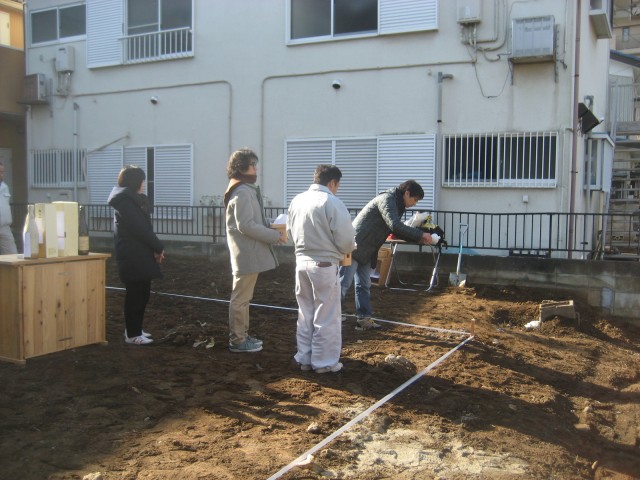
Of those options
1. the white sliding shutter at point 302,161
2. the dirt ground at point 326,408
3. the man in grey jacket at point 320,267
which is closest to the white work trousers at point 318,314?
the man in grey jacket at point 320,267

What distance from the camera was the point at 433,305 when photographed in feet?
28.7

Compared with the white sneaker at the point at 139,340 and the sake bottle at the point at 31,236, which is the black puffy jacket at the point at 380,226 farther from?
the sake bottle at the point at 31,236

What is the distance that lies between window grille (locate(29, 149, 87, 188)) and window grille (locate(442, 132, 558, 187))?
921 centimetres

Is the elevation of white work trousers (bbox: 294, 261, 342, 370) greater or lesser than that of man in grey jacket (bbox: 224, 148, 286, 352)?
lesser

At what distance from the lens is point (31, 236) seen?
523cm

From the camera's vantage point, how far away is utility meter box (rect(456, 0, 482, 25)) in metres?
10.8

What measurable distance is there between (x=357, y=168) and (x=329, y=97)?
1.54 m

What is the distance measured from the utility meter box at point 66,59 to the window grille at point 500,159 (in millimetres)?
9681

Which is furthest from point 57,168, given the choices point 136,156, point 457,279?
point 457,279

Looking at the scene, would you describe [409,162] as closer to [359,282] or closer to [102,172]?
[359,282]

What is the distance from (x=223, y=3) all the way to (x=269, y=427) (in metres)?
11.4

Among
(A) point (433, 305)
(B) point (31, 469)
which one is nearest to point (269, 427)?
(B) point (31, 469)

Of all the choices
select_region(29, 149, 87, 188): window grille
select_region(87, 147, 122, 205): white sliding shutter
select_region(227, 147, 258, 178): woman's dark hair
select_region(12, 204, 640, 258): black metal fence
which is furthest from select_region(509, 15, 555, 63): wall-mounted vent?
select_region(29, 149, 87, 188): window grille

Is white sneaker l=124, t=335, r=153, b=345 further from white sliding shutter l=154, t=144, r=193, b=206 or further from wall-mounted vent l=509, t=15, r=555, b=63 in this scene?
white sliding shutter l=154, t=144, r=193, b=206
